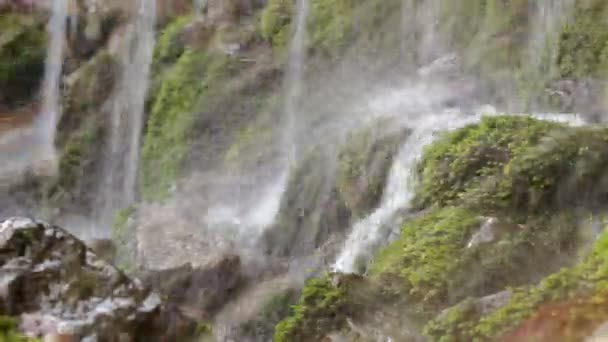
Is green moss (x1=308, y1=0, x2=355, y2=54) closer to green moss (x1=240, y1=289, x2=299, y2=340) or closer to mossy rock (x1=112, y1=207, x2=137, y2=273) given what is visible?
mossy rock (x1=112, y1=207, x2=137, y2=273)

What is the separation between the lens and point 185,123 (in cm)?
1130

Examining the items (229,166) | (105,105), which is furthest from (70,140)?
(229,166)

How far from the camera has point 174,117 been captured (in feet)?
37.5

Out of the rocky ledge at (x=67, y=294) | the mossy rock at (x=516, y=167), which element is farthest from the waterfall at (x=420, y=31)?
the rocky ledge at (x=67, y=294)

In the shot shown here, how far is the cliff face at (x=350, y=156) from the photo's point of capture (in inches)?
236

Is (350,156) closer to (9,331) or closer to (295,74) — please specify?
(295,74)

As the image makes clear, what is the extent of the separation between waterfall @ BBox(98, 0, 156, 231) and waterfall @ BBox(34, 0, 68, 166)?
3.37 feet

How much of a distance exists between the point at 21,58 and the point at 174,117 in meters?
2.78

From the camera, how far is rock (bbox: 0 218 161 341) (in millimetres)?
5473

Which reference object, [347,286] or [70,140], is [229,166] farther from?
[347,286]

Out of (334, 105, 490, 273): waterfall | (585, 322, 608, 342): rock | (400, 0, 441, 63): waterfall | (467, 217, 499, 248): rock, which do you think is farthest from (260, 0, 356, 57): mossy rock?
(585, 322, 608, 342): rock

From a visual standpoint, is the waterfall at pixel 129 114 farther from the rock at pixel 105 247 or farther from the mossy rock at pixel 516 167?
the mossy rock at pixel 516 167

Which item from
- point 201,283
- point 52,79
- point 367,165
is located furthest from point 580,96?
point 52,79

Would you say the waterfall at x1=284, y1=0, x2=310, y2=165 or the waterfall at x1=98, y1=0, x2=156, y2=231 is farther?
the waterfall at x1=98, y1=0, x2=156, y2=231
